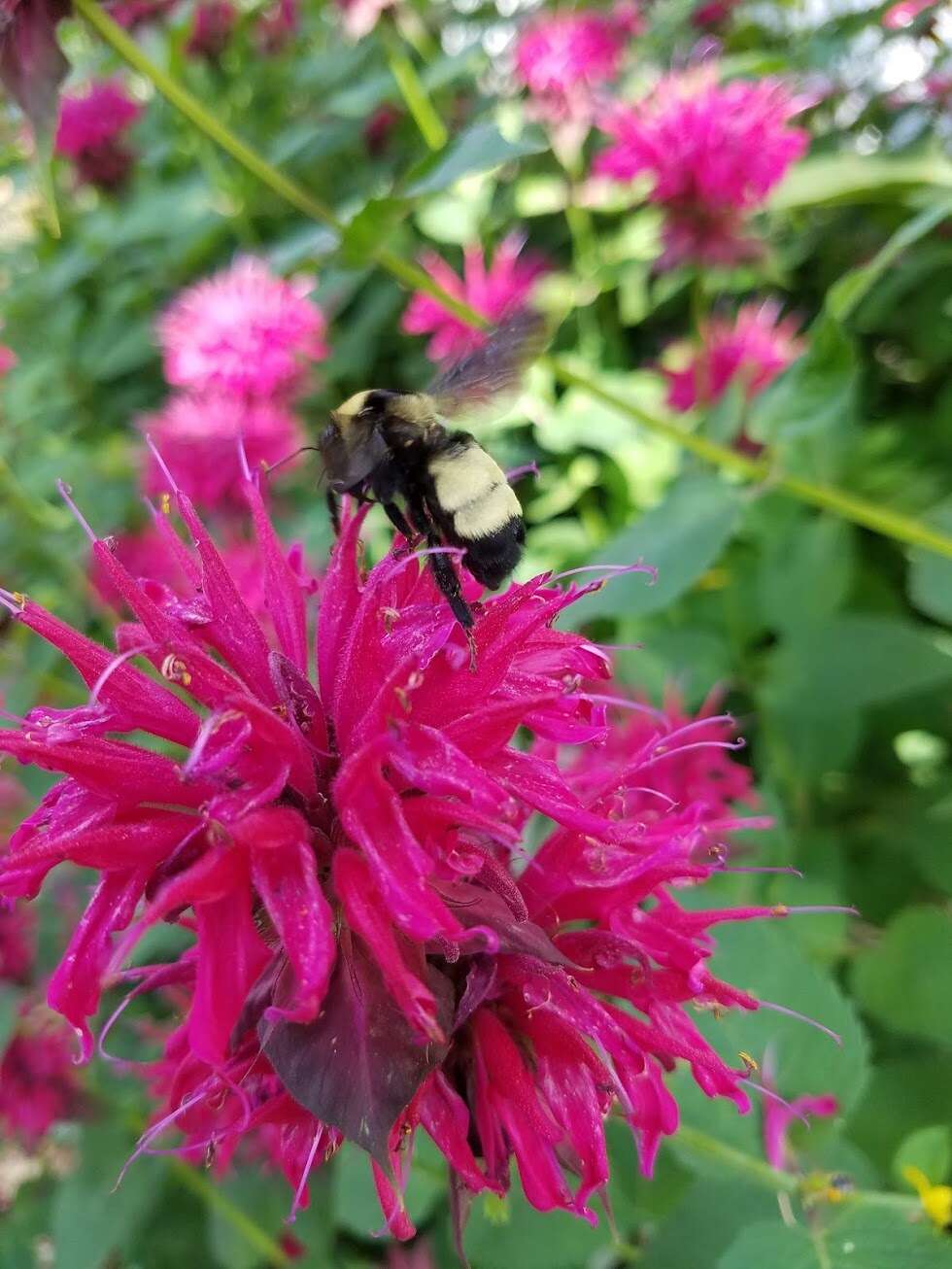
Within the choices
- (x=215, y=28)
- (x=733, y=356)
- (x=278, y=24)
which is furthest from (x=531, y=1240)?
(x=278, y=24)

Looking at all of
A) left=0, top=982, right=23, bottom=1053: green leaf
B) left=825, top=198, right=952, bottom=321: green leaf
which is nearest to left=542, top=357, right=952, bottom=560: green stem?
left=825, top=198, right=952, bottom=321: green leaf

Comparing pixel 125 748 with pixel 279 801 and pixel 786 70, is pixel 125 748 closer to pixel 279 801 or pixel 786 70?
pixel 279 801

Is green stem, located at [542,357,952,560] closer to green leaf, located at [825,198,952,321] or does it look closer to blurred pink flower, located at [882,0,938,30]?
green leaf, located at [825,198,952,321]

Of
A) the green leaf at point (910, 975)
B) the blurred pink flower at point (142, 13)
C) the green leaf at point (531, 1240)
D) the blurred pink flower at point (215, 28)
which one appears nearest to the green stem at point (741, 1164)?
the green leaf at point (531, 1240)

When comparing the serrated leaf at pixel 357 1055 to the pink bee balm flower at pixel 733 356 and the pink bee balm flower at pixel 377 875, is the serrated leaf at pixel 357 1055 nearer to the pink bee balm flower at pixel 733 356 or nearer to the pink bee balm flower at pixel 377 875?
the pink bee balm flower at pixel 377 875

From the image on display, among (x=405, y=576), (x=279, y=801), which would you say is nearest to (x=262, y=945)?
(x=279, y=801)

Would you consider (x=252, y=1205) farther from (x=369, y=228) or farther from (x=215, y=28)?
(x=215, y=28)
